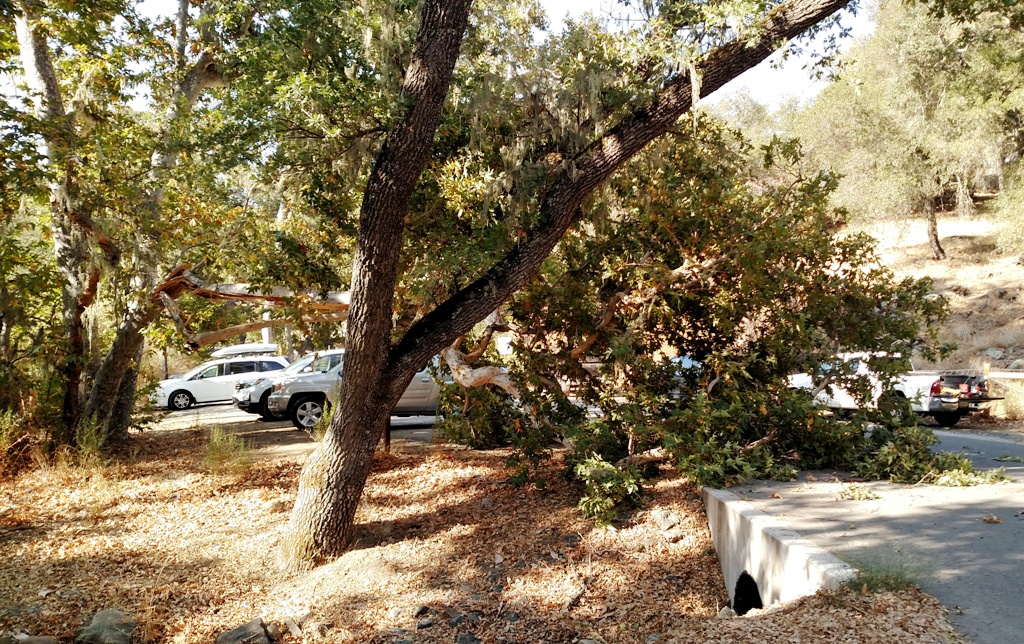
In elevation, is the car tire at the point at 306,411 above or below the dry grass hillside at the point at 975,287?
below

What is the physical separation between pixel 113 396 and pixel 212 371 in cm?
1123

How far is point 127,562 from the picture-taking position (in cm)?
708

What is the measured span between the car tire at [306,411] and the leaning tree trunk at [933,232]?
24.8m

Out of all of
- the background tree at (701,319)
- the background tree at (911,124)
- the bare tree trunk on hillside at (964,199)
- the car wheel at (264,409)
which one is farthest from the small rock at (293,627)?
the bare tree trunk on hillside at (964,199)

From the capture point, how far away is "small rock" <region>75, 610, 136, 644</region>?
5.40 meters

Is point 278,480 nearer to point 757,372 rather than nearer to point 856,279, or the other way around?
point 757,372

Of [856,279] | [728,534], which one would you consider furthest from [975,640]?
[856,279]

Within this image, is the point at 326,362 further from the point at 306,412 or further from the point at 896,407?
the point at 896,407

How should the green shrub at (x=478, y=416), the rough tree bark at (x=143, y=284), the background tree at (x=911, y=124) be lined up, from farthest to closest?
the background tree at (x=911, y=124)
the rough tree bark at (x=143, y=284)
the green shrub at (x=478, y=416)

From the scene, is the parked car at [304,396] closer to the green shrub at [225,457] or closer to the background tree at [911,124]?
the green shrub at [225,457]

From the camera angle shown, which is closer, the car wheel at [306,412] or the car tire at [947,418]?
the car tire at [947,418]

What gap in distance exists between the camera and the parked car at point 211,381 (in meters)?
21.3

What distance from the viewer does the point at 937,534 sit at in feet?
17.6

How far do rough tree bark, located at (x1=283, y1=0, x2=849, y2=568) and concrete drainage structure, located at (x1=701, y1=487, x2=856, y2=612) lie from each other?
3042 millimetres
